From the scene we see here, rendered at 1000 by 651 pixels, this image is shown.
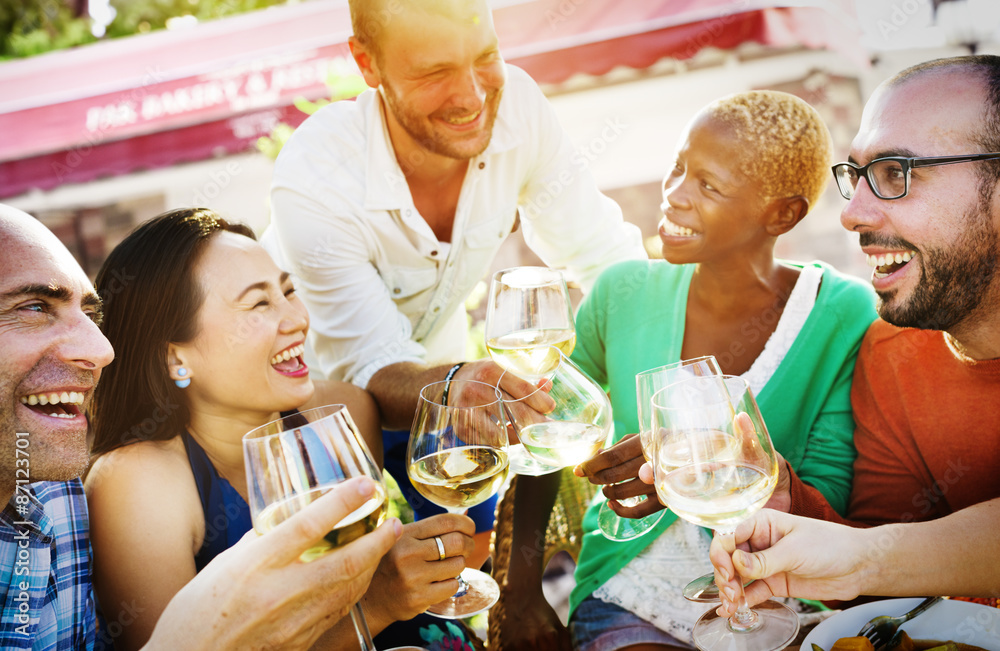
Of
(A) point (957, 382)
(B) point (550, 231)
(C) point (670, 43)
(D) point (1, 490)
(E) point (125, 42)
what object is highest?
(E) point (125, 42)

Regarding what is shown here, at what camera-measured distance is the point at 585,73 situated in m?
4.95

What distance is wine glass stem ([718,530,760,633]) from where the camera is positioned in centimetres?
126

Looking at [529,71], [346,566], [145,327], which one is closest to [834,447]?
[346,566]

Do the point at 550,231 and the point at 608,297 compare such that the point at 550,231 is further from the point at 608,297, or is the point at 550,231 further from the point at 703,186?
the point at 703,186

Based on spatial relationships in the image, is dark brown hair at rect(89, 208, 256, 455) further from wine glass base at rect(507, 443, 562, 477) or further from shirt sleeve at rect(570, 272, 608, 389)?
shirt sleeve at rect(570, 272, 608, 389)

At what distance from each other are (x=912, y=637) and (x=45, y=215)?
25.6 feet

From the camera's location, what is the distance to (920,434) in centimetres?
175

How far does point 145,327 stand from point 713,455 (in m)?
1.43

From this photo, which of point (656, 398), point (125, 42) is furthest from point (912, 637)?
point (125, 42)

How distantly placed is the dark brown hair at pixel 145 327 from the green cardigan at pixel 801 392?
47.5 inches

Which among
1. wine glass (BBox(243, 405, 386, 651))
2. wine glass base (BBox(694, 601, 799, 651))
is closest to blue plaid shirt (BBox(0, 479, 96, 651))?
wine glass (BBox(243, 405, 386, 651))

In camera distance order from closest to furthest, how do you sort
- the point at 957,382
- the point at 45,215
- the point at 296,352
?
the point at 957,382
the point at 296,352
the point at 45,215

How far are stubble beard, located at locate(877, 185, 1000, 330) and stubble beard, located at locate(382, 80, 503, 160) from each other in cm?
148

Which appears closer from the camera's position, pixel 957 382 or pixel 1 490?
pixel 1 490
